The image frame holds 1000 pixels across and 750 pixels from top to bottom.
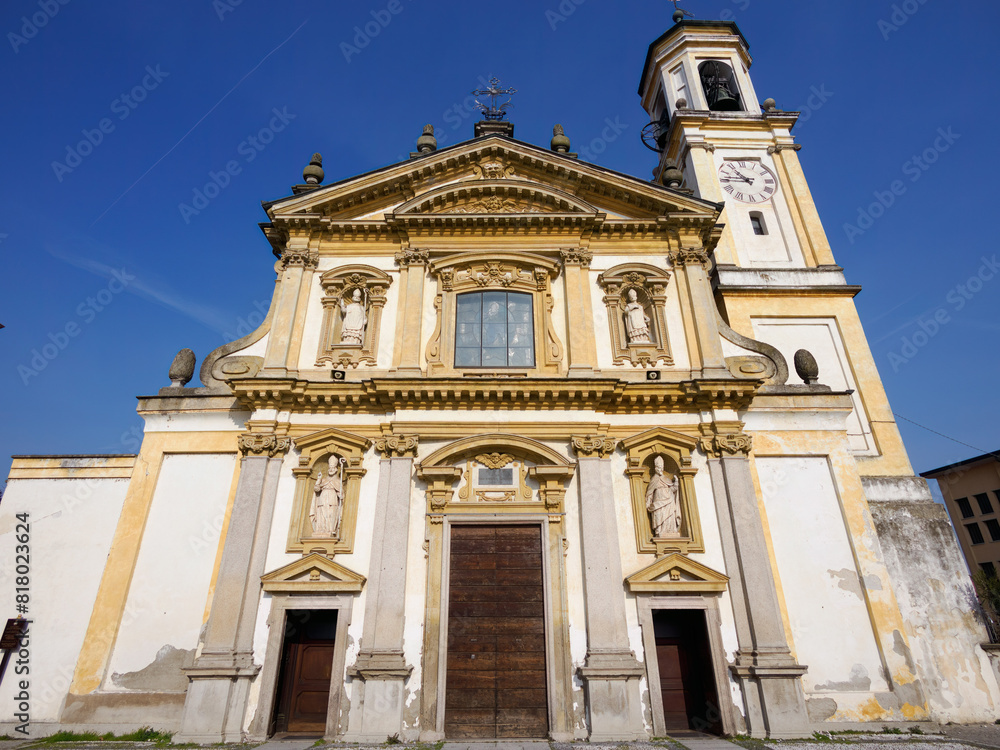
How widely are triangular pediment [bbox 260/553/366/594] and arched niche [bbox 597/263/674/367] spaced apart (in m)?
6.68

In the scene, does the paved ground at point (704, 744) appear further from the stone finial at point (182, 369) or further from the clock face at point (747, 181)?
the clock face at point (747, 181)

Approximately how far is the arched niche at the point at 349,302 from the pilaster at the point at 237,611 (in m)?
2.12

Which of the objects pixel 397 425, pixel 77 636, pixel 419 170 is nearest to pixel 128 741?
pixel 77 636

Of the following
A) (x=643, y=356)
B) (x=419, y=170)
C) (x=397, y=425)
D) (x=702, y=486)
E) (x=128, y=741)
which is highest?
(x=419, y=170)

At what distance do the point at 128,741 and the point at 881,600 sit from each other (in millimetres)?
12611

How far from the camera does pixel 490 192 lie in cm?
1405

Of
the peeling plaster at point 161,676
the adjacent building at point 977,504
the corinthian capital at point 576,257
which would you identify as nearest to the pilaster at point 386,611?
the peeling plaster at point 161,676

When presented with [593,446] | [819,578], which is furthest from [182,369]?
[819,578]

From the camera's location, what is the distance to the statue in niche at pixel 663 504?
1077 cm

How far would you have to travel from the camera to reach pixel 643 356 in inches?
488

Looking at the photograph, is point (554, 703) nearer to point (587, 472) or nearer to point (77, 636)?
point (587, 472)

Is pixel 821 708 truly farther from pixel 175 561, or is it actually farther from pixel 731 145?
pixel 731 145

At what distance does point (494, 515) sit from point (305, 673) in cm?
425

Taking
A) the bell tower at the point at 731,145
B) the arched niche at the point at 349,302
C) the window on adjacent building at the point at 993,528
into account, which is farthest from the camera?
the window on adjacent building at the point at 993,528
